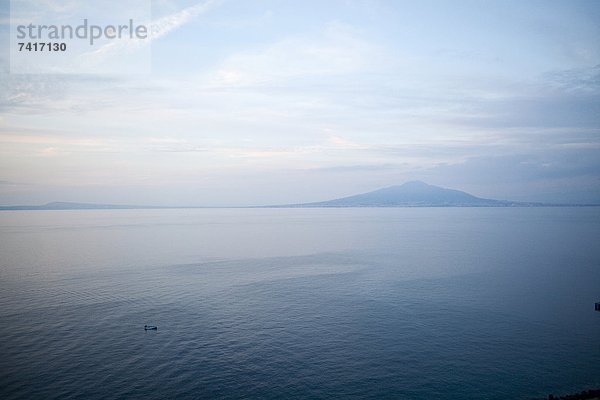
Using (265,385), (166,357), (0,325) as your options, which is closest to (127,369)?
(166,357)

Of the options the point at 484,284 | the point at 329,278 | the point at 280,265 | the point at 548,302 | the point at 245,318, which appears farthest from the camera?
the point at 280,265

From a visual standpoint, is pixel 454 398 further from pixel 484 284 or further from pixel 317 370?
pixel 484 284

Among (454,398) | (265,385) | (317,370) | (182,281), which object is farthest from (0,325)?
(454,398)

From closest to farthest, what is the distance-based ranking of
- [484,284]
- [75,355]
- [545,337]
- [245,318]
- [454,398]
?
[454,398]
[75,355]
[545,337]
[245,318]
[484,284]

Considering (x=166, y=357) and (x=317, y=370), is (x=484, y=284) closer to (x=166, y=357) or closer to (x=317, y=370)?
(x=317, y=370)

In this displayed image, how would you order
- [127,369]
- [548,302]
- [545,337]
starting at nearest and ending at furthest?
[127,369] → [545,337] → [548,302]

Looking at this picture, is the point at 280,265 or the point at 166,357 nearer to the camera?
the point at 166,357
